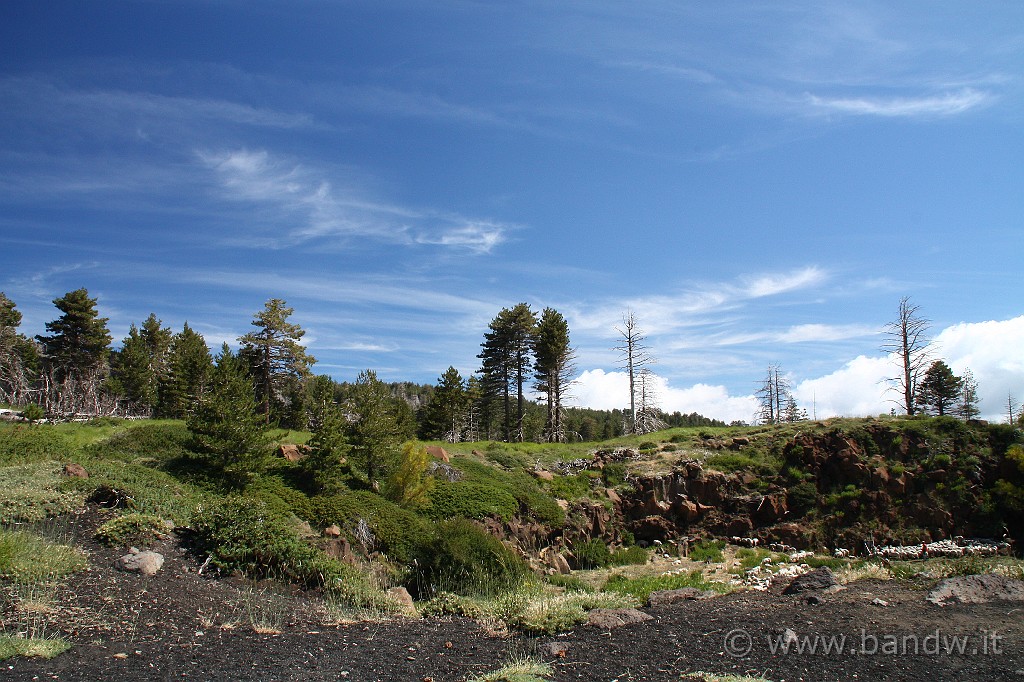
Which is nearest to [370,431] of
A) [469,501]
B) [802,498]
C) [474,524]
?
[469,501]

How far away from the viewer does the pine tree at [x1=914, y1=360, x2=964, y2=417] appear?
163 feet

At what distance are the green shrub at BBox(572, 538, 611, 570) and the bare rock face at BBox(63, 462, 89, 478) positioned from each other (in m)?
16.6

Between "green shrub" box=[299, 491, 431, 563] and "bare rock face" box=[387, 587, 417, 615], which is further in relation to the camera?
"green shrub" box=[299, 491, 431, 563]

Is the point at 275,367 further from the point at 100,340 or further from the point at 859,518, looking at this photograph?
the point at 859,518

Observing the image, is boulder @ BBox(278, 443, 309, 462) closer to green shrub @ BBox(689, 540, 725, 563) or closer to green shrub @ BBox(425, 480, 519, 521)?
green shrub @ BBox(425, 480, 519, 521)

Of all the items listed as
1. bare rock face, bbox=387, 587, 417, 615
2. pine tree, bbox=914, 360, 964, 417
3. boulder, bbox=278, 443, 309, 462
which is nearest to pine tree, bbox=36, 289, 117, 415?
boulder, bbox=278, 443, 309, 462

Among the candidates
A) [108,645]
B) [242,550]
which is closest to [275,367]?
[242,550]

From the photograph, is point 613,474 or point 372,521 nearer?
point 372,521

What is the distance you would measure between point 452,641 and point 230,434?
1170 centimetres

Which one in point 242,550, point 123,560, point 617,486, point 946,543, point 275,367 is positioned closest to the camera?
point 123,560

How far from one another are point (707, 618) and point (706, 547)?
15.5m

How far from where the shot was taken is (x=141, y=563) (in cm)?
1091

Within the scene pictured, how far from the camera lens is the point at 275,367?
36969 mm

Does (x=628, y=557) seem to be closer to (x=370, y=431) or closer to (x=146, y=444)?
(x=370, y=431)
